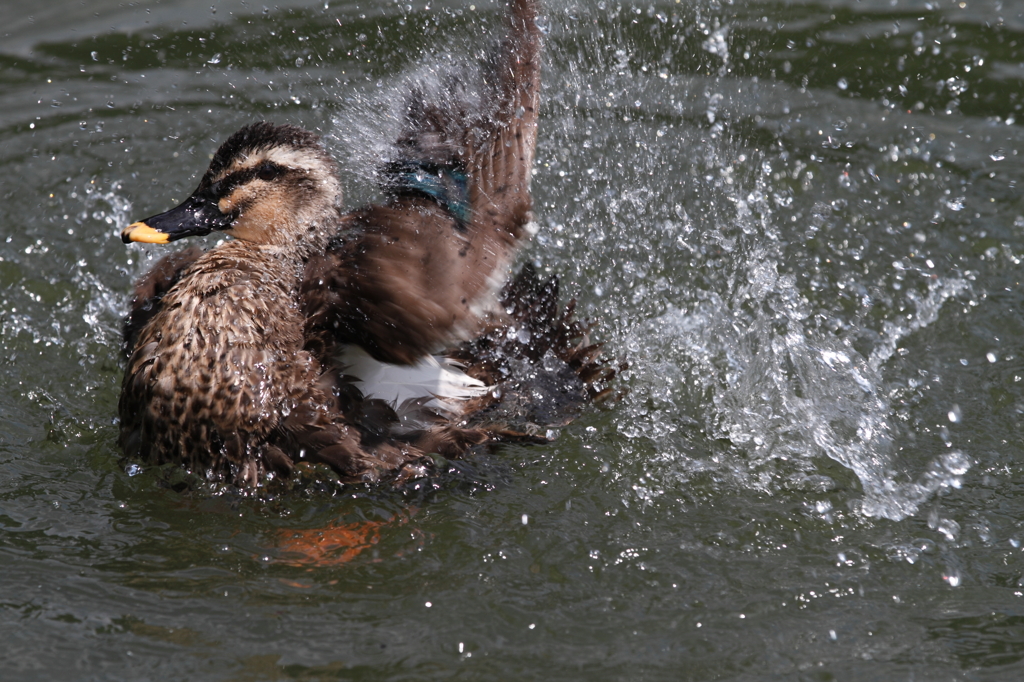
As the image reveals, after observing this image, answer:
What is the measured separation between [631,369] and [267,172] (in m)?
1.63

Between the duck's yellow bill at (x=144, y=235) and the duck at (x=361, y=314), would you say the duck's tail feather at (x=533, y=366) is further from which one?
the duck's yellow bill at (x=144, y=235)

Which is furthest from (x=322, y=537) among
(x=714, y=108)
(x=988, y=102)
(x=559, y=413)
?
(x=988, y=102)

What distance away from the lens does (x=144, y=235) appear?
357 centimetres

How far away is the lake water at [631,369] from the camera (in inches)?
117

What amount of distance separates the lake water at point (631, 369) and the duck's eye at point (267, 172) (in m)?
0.30

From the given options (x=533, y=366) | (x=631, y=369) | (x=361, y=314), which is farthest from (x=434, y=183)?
(x=631, y=369)

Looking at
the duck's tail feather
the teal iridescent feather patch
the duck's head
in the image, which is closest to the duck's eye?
the duck's head

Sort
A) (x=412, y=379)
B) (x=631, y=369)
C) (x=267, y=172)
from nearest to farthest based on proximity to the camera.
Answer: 1. (x=412, y=379)
2. (x=267, y=172)
3. (x=631, y=369)

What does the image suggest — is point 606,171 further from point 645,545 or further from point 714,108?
point 645,545

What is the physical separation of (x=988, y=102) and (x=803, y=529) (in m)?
3.98

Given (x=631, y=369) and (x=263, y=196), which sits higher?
(x=263, y=196)

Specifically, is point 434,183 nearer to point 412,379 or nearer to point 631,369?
point 412,379

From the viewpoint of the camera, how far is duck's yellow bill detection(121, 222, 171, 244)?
3.56 m

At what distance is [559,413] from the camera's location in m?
3.83
